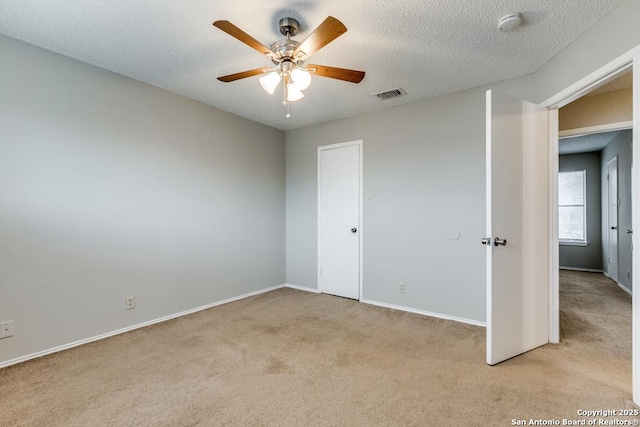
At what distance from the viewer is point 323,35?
1.72 metres

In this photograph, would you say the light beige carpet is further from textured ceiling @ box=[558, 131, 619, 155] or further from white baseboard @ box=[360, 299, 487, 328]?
textured ceiling @ box=[558, 131, 619, 155]

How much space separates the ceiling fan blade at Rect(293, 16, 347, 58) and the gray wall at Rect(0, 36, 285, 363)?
1.96m

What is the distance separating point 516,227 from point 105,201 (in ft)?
11.5

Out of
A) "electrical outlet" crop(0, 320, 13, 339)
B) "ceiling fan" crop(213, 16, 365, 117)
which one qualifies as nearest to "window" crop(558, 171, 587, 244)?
"ceiling fan" crop(213, 16, 365, 117)

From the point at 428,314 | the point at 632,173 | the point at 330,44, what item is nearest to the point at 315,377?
the point at 428,314

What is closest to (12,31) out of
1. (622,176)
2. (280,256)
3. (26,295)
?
(26,295)

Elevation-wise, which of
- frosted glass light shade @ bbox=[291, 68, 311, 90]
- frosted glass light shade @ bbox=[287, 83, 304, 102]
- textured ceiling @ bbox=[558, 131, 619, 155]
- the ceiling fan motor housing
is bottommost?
frosted glass light shade @ bbox=[287, 83, 304, 102]

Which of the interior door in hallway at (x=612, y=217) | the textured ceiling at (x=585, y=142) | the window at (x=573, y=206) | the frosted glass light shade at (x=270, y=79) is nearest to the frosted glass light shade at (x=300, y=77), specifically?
the frosted glass light shade at (x=270, y=79)

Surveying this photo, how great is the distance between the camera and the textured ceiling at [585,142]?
484 cm

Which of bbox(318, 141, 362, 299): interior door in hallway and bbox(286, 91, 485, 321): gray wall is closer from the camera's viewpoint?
bbox(286, 91, 485, 321): gray wall

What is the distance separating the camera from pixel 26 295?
7.65ft

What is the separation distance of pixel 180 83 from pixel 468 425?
357 cm

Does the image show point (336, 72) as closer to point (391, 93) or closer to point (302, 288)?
point (391, 93)

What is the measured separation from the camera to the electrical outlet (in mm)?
2219
